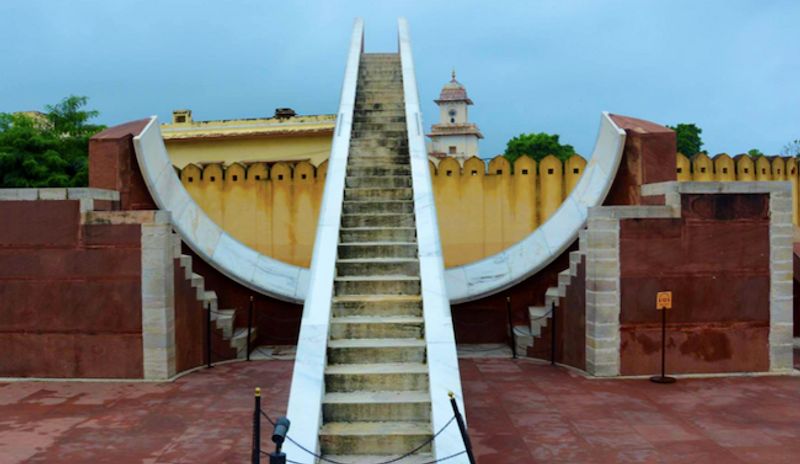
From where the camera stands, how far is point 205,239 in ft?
31.6

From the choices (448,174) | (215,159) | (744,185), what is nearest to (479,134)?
(215,159)

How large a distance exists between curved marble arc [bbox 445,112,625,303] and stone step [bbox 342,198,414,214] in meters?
2.63

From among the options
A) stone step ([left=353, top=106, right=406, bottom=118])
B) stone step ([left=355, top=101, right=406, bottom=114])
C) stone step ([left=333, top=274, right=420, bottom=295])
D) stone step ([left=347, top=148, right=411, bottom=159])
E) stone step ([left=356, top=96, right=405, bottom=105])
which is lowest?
stone step ([left=333, top=274, right=420, bottom=295])

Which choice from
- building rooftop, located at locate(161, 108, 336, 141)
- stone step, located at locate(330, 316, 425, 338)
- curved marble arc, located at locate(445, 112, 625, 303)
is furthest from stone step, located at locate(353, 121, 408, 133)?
building rooftop, located at locate(161, 108, 336, 141)

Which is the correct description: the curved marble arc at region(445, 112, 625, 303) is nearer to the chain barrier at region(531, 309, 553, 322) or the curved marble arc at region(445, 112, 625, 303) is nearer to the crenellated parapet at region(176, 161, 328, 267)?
the chain barrier at region(531, 309, 553, 322)

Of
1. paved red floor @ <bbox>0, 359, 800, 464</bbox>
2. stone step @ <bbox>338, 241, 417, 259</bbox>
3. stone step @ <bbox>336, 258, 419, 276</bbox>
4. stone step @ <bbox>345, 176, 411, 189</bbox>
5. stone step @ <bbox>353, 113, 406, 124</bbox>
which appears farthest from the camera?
stone step @ <bbox>353, 113, 406, 124</bbox>

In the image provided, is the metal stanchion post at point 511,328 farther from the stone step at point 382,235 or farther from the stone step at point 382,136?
the stone step at point 382,235

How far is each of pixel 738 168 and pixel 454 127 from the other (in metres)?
36.3

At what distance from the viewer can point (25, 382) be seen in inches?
301

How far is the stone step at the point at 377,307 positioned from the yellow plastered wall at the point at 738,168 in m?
9.05

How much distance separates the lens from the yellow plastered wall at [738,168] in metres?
13.5

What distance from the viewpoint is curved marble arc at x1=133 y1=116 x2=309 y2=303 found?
8.84m

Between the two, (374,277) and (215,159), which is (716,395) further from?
(215,159)

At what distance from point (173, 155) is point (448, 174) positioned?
10582 mm
